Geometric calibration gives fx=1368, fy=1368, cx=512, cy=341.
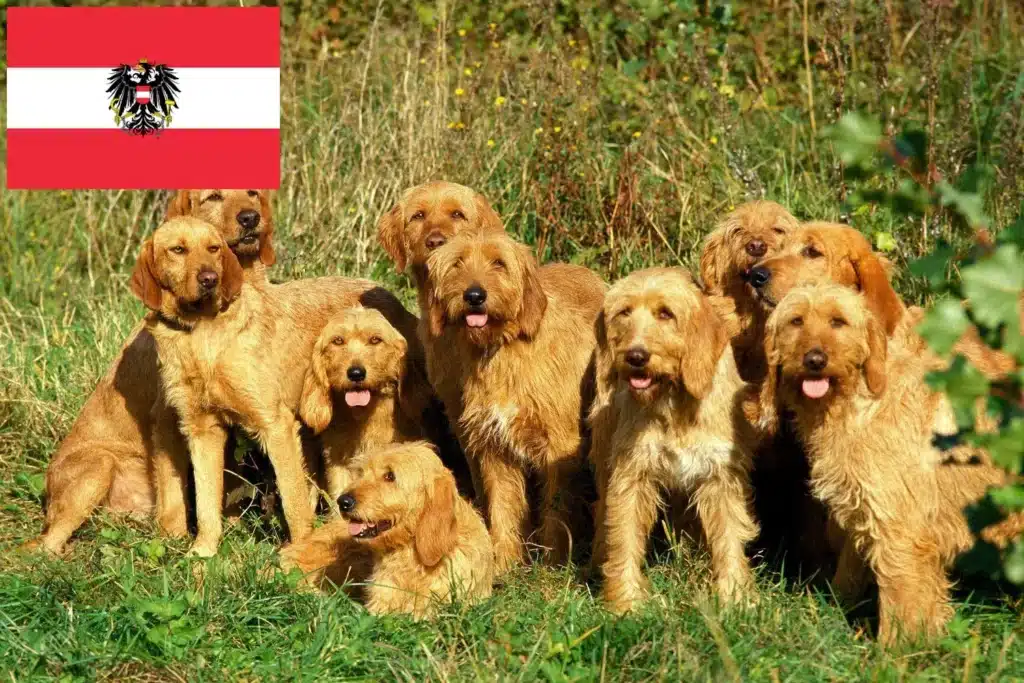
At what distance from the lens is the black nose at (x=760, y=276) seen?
614 cm

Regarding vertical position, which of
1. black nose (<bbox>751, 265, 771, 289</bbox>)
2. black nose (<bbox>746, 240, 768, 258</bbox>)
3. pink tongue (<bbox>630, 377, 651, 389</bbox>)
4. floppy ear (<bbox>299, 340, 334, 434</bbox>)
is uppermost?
black nose (<bbox>746, 240, 768, 258</bbox>)

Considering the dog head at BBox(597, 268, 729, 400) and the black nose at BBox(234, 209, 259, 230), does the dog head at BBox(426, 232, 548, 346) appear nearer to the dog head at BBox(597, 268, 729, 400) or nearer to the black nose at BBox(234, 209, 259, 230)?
the dog head at BBox(597, 268, 729, 400)

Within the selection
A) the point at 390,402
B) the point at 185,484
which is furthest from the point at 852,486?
the point at 185,484

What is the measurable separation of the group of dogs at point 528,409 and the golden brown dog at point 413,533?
0.04ft

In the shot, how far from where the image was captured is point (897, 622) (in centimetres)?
555

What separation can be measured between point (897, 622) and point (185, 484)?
4.15 meters

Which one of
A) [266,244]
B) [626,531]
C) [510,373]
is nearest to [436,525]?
[626,531]

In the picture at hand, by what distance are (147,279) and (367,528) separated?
188 centimetres

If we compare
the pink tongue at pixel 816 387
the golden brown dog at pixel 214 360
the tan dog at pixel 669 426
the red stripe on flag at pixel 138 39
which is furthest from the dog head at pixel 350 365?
the red stripe on flag at pixel 138 39

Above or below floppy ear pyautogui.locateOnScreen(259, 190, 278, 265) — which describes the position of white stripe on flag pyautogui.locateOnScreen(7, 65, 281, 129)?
above

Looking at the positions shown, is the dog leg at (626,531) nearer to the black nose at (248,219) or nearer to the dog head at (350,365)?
the dog head at (350,365)

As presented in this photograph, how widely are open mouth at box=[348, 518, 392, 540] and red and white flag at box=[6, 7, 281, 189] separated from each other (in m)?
4.63

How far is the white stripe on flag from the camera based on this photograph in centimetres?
1044

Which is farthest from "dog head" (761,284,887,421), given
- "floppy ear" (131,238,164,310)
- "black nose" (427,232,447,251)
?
"floppy ear" (131,238,164,310)
